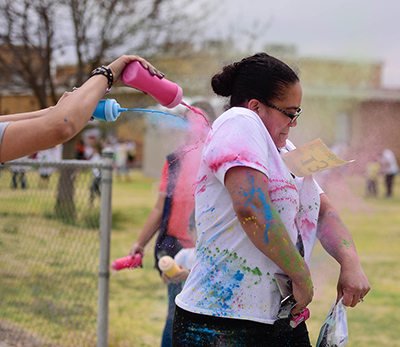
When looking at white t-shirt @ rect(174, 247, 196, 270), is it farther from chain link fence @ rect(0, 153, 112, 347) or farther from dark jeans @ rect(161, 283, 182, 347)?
chain link fence @ rect(0, 153, 112, 347)

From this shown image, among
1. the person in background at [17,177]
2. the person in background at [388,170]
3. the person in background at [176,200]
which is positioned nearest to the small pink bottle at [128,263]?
the person in background at [176,200]

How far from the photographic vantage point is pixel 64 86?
29.0 feet

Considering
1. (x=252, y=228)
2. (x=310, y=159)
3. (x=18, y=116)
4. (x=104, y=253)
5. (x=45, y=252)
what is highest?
(x=18, y=116)

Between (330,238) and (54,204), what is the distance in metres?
3.13

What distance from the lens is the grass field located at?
2.00 m

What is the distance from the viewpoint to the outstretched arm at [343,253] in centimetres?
152

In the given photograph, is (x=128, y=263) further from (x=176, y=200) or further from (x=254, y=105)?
Answer: (x=254, y=105)

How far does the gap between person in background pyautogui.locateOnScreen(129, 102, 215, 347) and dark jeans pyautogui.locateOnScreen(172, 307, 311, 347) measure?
0.63 m

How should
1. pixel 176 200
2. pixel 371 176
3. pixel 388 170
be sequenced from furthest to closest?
pixel 388 170 → pixel 371 176 → pixel 176 200

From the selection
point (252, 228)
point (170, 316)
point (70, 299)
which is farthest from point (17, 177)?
point (252, 228)

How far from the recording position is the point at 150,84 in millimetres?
1515

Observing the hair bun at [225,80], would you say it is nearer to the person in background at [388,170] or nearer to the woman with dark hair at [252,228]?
the woman with dark hair at [252,228]

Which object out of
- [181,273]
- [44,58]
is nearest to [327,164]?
[181,273]

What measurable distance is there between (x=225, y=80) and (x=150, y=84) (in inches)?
11.6
